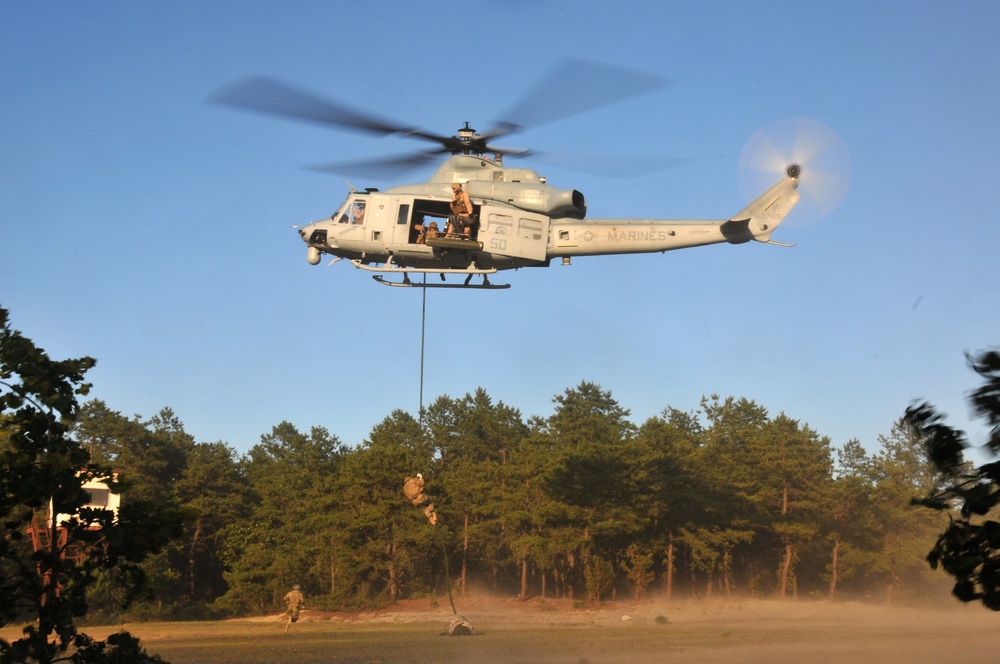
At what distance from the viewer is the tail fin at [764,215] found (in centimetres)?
2262

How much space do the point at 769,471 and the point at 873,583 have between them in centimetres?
828

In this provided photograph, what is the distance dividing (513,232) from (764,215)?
613 centimetres

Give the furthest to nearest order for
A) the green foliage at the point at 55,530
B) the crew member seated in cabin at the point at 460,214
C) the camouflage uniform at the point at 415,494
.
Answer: the camouflage uniform at the point at 415,494, the crew member seated in cabin at the point at 460,214, the green foliage at the point at 55,530

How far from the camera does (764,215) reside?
22984 millimetres

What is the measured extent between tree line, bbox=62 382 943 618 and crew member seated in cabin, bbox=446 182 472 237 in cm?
2796

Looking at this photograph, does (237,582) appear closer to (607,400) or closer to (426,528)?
(426,528)

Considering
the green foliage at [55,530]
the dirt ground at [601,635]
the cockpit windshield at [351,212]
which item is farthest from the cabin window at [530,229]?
the dirt ground at [601,635]

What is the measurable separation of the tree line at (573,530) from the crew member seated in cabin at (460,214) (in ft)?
91.7

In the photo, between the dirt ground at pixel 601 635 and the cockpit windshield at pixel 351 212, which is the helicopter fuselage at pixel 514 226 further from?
the dirt ground at pixel 601 635

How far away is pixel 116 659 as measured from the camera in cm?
689

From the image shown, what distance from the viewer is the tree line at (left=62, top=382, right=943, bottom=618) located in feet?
170

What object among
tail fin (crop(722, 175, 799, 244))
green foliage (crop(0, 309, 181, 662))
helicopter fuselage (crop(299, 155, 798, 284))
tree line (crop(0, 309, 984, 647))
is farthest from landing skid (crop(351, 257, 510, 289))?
tree line (crop(0, 309, 984, 647))

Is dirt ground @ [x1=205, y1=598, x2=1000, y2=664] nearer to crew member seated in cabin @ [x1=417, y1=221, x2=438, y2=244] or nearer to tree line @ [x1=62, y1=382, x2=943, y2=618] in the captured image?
tree line @ [x1=62, y1=382, x2=943, y2=618]

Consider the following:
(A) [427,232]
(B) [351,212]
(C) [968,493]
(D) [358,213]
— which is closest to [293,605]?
(B) [351,212]
